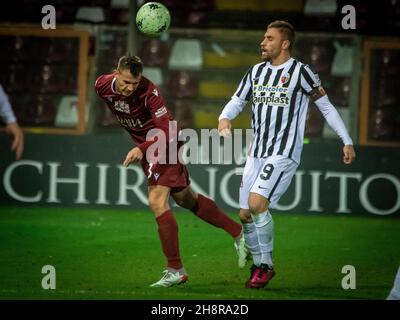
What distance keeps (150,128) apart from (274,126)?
3.24 ft

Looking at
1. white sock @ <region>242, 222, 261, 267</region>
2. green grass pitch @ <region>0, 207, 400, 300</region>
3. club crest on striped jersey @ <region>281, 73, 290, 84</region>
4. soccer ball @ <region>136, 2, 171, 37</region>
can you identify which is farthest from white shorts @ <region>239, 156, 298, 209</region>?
soccer ball @ <region>136, 2, 171, 37</region>

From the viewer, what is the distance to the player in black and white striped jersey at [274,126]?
7.62 m

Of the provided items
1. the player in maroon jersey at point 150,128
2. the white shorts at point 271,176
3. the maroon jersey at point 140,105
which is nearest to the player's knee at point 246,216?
the white shorts at point 271,176

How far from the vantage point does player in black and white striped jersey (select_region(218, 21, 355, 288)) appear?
25.0 feet

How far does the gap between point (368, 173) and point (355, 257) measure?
292 cm

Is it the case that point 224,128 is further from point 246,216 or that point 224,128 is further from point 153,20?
point 153,20

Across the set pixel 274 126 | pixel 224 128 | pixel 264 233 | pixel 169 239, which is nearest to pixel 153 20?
pixel 224 128

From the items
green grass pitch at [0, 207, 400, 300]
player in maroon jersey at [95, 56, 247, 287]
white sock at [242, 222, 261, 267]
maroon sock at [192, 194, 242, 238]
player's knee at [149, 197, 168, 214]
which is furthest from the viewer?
maroon sock at [192, 194, 242, 238]

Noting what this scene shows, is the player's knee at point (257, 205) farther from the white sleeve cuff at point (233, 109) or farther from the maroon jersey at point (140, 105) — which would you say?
the maroon jersey at point (140, 105)

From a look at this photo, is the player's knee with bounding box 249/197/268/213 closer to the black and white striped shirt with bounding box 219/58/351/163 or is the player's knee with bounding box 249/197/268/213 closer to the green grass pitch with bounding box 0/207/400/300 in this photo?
the black and white striped shirt with bounding box 219/58/351/163

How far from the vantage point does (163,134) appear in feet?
25.8
